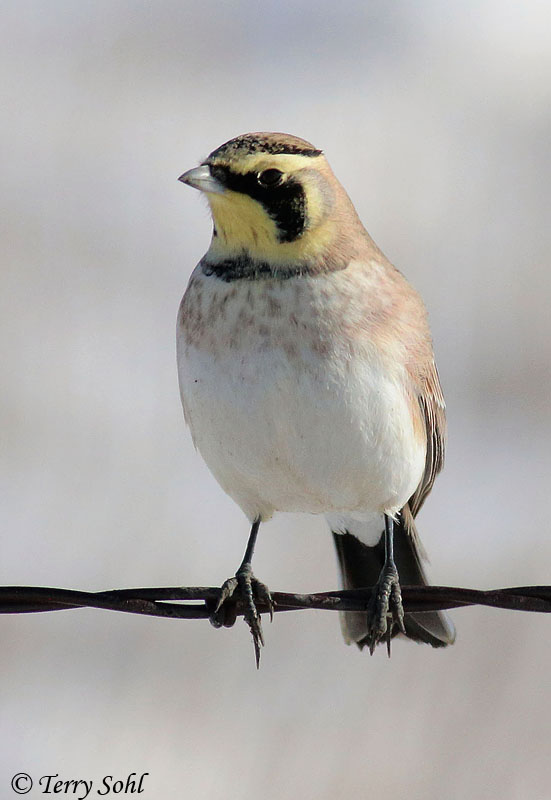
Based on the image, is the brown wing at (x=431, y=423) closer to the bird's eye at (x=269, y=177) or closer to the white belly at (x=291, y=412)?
the white belly at (x=291, y=412)

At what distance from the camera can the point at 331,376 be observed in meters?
4.12

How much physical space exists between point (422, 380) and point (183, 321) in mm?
979

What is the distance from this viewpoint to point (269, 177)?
4219 mm

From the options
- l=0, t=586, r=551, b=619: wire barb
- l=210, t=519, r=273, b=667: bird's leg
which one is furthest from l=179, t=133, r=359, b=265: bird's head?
l=0, t=586, r=551, b=619: wire barb

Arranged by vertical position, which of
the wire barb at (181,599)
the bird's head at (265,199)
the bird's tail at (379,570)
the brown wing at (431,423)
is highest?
the bird's head at (265,199)

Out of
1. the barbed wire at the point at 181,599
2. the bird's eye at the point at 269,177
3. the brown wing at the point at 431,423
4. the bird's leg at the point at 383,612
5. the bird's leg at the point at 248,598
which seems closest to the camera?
the barbed wire at the point at 181,599

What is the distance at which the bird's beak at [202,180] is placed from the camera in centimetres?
410

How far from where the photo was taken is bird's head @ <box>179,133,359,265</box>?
418 centimetres

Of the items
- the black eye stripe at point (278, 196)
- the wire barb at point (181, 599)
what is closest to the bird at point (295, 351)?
the black eye stripe at point (278, 196)

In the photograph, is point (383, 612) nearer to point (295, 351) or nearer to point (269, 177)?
point (295, 351)

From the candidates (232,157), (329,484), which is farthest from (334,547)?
(232,157)

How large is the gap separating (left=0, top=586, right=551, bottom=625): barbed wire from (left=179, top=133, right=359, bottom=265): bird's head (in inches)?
55.7

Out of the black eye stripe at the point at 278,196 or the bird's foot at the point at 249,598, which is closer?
the bird's foot at the point at 249,598

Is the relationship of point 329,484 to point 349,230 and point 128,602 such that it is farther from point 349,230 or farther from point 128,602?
point 128,602
